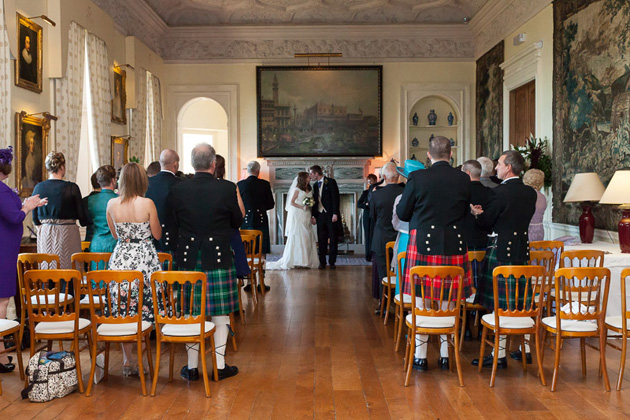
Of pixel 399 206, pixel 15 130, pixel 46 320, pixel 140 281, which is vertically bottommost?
pixel 46 320

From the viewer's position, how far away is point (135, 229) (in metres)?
5.10

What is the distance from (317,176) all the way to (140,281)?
22.9ft

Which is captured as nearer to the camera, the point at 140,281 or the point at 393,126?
the point at 140,281

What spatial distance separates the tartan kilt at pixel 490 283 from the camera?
17.9ft

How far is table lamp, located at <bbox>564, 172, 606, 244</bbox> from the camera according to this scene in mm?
7371

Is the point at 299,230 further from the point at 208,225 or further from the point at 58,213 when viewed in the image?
the point at 208,225

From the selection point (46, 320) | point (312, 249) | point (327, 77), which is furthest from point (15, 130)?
point (327, 77)

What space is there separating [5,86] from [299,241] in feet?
19.3

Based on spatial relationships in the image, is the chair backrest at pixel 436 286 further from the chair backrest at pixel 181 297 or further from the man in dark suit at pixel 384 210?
the man in dark suit at pixel 384 210

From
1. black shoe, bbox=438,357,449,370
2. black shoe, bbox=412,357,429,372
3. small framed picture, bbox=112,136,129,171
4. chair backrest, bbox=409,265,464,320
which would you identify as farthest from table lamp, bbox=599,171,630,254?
small framed picture, bbox=112,136,129,171

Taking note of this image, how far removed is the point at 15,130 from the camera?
24.6 feet

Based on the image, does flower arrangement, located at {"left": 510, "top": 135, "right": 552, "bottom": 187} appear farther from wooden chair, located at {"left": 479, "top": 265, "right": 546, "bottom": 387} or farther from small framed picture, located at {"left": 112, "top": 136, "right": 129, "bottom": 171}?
small framed picture, located at {"left": 112, "top": 136, "right": 129, "bottom": 171}

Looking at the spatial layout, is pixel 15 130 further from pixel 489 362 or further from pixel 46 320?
pixel 489 362

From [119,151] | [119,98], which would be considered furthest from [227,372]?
[119,98]
